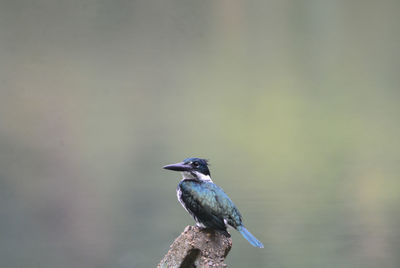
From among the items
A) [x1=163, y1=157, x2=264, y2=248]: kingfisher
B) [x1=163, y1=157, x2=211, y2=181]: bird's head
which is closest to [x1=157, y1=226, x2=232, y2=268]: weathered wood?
[x1=163, y1=157, x2=264, y2=248]: kingfisher

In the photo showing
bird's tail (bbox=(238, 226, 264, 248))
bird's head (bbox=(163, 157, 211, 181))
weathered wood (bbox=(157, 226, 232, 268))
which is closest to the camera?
weathered wood (bbox=(157, 226, 232, 268))

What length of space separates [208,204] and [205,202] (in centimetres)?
2

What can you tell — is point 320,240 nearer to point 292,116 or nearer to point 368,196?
point 368,196

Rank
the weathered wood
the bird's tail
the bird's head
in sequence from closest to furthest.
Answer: the weathered wood < the bird's tail < the bird's head

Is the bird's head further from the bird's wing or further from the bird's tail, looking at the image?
the bird's tail

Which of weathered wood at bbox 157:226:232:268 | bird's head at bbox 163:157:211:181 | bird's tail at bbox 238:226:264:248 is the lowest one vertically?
weathered wood at bbox 157:226:232:268

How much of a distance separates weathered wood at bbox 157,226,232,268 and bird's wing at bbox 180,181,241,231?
0.10 metres

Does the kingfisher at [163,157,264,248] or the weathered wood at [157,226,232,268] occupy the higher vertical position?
the kingfisher at [163,157,264,248]

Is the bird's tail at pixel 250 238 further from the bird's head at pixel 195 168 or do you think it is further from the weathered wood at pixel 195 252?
the bird's head at pixel 195 168

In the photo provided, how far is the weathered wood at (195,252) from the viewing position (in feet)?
7.22

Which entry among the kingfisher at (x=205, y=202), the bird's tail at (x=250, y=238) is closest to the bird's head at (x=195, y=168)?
the kingfisher at (x=205, y=202)

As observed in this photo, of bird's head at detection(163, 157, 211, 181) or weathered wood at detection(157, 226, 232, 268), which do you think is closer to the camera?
weathered wood at detection(157, 226, 232, 268)

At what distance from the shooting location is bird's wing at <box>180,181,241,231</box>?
94.3 inches

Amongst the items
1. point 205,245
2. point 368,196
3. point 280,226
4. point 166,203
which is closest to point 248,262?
point 280,226
